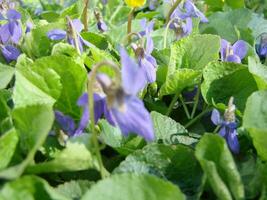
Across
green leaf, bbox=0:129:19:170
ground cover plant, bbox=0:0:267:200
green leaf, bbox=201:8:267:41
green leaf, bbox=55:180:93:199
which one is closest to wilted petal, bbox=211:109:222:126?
ground cover plant, bbox=0:0:267:200

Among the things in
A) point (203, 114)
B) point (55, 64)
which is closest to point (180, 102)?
point (203, 114)

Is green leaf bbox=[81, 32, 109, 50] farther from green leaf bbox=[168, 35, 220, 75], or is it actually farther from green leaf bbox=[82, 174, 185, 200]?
green leaf bbox=[82, 174, 185, 200]

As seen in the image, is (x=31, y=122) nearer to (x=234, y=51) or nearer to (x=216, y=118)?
(x=216, y=118)

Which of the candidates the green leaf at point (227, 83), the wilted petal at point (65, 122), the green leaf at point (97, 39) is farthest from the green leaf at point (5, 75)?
the green leaf at point (227, 83)

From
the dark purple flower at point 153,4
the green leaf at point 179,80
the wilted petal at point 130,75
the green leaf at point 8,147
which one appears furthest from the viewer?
the dark purple flower at point 153,4

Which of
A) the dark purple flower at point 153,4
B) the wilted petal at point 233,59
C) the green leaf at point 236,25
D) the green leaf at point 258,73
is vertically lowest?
the dark purple flower at point 153,4

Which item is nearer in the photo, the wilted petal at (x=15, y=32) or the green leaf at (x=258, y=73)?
the green leaf at (x=258, y=73)

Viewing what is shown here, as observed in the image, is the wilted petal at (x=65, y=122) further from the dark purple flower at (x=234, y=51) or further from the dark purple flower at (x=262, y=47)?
the dark purple flower at (x=262, y=47)
